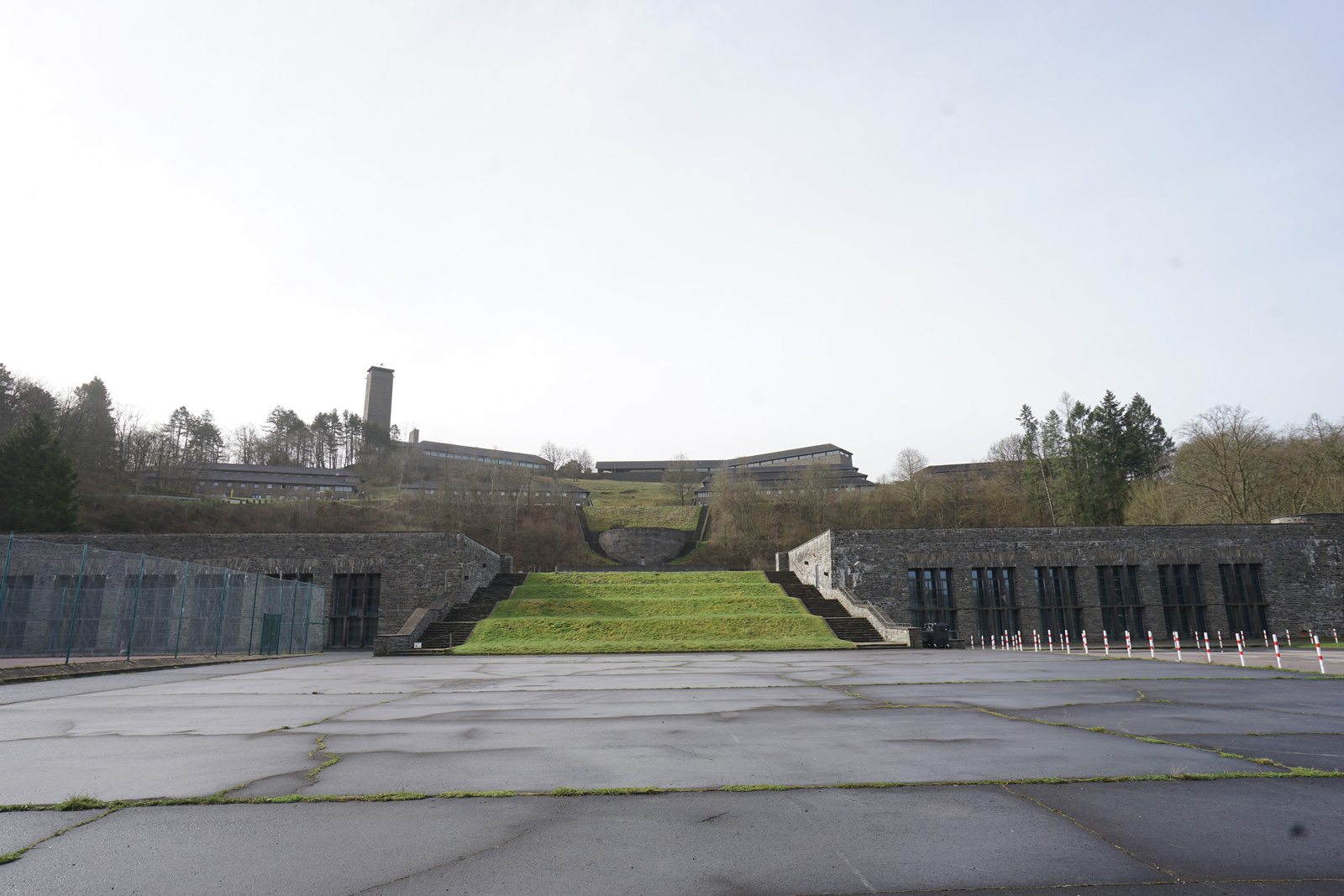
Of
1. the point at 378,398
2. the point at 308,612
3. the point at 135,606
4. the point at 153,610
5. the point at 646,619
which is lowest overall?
the point at 646,619

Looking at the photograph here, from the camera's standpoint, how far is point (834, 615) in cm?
3303

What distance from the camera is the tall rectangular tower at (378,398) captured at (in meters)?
126

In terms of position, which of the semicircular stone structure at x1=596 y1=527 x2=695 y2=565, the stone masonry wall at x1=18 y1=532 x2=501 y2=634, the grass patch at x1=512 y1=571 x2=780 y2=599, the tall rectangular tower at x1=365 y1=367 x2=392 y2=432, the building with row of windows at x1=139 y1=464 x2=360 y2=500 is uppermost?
the tall rectangular tower at x1=365 y1=367 x2=392 y2=432

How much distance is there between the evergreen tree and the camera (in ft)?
152

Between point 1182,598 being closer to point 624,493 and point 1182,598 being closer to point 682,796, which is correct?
point 682,796

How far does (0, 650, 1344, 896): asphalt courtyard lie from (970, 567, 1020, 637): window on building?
24.6 metres

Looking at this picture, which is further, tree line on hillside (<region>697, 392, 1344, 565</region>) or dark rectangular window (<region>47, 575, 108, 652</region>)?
tree line on hillside (<region>697, 392, 1344, 565</region>)

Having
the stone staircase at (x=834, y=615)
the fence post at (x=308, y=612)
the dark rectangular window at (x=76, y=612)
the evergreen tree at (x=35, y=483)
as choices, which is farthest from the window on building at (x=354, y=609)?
the evergreen tree at (x=35, y=483)

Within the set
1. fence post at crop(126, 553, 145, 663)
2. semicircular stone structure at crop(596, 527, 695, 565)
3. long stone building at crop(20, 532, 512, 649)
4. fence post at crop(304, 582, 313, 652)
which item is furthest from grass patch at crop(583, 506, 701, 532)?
fence post at crop(126, 553, 145, 663)

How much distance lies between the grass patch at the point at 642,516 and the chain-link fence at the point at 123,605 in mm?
57501

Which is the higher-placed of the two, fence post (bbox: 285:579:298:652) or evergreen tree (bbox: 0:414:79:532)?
evergreen tree (bbox: 0:414:79:532)

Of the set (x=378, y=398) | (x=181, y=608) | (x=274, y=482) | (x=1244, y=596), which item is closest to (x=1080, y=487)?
(x=1244, y=596)

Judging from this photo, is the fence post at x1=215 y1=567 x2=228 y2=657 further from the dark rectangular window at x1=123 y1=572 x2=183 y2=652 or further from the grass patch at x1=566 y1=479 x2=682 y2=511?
the grass patch at x1=566 y1=479 x2=682 y2=511

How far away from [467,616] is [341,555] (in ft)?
23.1
